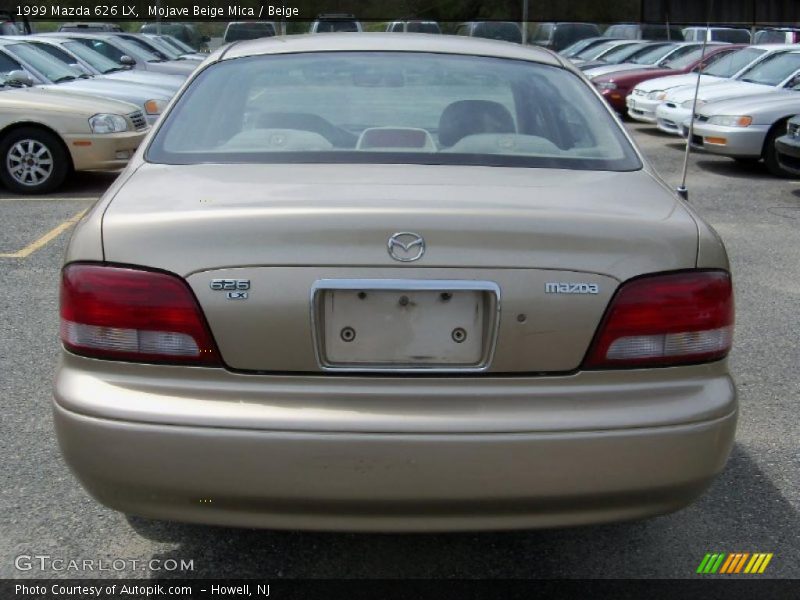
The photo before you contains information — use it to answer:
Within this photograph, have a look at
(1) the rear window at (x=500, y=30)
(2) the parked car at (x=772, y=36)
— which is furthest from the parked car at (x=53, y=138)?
(1) the rear window at (x=500, y=30)

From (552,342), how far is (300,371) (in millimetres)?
633

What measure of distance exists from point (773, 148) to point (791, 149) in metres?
1.75

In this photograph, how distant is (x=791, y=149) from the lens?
10.5 m

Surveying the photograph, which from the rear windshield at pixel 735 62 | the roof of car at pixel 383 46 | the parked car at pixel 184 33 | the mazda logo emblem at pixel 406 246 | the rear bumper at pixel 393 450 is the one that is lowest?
the parked car at pixel 184 33

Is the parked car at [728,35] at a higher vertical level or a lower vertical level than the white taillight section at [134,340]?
lower

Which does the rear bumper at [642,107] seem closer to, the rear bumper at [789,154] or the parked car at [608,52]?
the rear bumper at [789,154]

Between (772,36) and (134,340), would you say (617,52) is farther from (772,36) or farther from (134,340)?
(134,340)

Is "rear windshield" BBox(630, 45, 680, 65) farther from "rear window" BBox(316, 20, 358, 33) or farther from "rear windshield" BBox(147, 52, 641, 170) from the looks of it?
"rear windshield" BBox(147, 52, 641, 170)

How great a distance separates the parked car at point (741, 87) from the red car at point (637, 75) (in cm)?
342

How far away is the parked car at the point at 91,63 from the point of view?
13.4 meters

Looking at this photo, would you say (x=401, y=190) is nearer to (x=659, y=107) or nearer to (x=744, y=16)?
(x=659, y=107)

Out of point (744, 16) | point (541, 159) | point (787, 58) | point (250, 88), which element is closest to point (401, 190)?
point (541, 159)

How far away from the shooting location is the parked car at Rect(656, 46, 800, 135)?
1302 centimetres

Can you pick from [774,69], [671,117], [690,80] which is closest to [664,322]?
[774,69]
